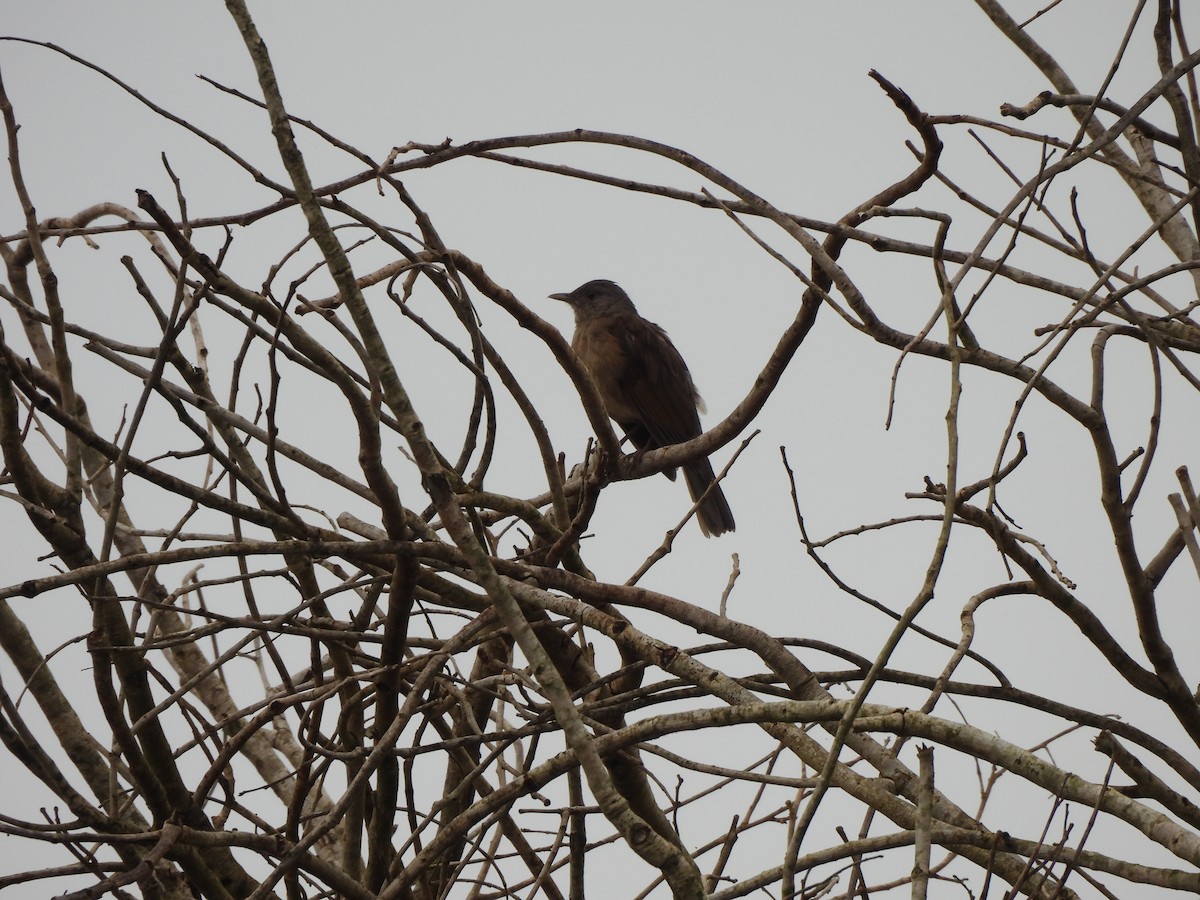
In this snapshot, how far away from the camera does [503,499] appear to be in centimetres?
253

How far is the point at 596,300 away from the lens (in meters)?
8.20

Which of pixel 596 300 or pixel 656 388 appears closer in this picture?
pixel 656 388

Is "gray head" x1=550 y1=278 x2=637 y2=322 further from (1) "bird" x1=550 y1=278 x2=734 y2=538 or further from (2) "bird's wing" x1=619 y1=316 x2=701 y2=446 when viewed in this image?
(2) "bird's wing" x1=619 y1=316 x2=701 y2=446

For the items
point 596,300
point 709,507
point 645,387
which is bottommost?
point 709,507

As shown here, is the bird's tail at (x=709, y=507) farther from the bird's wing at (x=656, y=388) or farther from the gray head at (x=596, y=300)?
the gray head at (x=596, y=300)

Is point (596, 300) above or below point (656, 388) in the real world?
above

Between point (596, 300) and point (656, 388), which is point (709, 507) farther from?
point (596, 300)

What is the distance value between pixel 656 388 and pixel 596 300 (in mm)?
970

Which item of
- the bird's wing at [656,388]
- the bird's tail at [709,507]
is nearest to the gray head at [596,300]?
the bird's wing at [656,388]

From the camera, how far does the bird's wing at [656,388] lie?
7562 mm

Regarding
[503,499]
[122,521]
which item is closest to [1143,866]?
[503,499]

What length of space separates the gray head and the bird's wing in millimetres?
254

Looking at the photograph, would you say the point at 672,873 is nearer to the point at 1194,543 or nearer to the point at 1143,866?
the point at 1143,866

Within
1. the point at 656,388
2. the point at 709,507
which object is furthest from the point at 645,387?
the point at 709,507
